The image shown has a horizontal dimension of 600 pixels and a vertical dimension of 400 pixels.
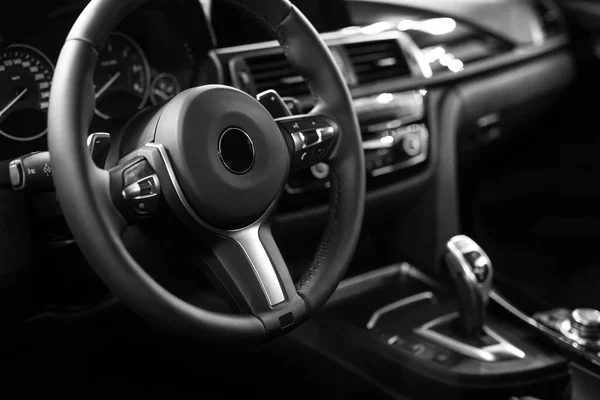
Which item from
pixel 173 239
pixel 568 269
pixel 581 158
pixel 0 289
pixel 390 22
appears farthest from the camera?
pixel 581 158

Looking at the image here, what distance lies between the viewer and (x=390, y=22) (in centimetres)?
179

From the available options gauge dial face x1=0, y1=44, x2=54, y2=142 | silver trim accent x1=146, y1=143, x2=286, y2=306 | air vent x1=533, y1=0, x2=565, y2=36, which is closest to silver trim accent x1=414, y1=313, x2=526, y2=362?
silver trim accent x1=146, y1=143, x2=286, y2=306

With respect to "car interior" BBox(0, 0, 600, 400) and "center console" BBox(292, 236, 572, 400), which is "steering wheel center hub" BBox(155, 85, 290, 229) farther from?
"center console" BBox(292, 236, 572, 400)

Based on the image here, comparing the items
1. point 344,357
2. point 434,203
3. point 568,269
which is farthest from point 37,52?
point 568,269

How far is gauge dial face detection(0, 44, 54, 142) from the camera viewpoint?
103cm

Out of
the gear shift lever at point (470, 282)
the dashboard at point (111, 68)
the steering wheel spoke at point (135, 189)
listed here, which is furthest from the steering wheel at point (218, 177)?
the gear shift lever at point (470, 282)

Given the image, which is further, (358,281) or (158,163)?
(358,281)

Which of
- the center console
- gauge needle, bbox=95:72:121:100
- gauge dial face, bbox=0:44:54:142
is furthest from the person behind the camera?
the center console

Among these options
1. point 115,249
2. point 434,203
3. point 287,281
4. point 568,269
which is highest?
point 115,249

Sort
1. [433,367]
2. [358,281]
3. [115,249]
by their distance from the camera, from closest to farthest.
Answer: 1. [115,249]
2. [433,367]
3. [358,281]

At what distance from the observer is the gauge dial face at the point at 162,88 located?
120cm

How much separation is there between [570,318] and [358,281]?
1.61 feet

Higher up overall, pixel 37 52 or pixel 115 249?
pixel 37 52

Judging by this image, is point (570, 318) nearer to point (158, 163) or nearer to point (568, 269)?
point (568, 269)
